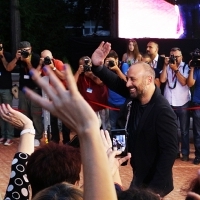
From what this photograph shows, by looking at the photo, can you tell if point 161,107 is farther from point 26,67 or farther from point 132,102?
point 26,67

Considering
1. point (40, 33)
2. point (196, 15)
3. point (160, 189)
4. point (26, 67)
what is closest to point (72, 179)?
point (160, 189)

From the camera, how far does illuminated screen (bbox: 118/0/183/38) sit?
624 inches

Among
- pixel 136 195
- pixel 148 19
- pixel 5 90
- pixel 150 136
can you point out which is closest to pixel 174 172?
pixel 5 90

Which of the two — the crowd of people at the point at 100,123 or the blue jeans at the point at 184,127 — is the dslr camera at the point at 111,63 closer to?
the crowd of people at the point at 100,123

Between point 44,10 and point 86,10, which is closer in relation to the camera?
point 44,10

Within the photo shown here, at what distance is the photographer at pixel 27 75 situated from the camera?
453 inches

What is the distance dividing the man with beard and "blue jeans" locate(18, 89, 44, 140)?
653 cm

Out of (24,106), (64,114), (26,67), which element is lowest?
(24,106)

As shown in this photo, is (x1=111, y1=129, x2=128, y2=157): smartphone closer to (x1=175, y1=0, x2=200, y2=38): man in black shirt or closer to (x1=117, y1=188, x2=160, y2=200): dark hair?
(x1=117, y1=188, x2=160, y2=200): dark hair

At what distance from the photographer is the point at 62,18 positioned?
20703mm

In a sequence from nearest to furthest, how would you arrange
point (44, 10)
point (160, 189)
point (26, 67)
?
point (160, 189) → point (26, 67) → point (44, 10)

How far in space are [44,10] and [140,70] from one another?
1492cm

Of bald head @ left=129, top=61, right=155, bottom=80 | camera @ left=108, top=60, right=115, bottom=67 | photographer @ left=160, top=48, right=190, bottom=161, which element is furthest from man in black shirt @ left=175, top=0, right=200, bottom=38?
bald head @ left=129, top=61, right=155, bottom=80

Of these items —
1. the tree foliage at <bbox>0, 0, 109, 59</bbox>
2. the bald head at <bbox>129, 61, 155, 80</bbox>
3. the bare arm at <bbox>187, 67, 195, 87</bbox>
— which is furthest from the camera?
the tree foliage at <bbox>0, 0, 109, 59</bbox>
